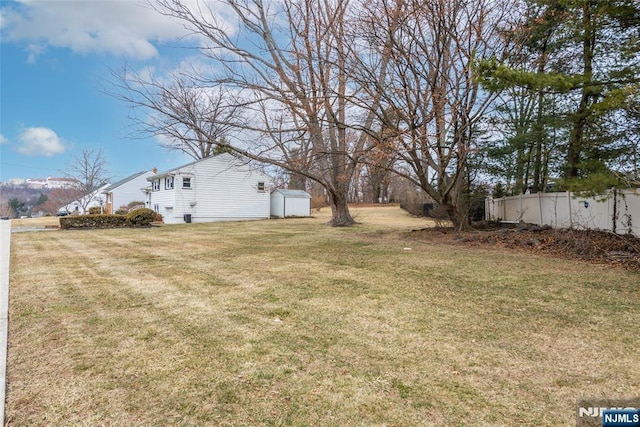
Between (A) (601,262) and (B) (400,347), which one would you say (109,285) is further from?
(A) (601,262)

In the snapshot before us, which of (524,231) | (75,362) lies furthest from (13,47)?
(524,231)

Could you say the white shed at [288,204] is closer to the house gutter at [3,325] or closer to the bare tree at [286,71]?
the bare tree at [286,71]

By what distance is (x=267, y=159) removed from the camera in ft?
47.0

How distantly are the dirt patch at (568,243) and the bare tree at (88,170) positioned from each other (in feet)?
112

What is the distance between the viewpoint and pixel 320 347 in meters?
3.08

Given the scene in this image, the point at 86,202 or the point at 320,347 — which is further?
the point at 86,202

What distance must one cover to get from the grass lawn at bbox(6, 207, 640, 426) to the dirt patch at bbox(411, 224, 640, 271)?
1.18 m

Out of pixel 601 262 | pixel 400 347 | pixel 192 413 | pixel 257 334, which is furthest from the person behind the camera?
pixel 601 262

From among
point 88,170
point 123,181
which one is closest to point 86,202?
point 88,170

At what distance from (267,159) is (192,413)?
→ 41.8 ft

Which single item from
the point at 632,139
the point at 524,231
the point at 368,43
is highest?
the point at 368,43

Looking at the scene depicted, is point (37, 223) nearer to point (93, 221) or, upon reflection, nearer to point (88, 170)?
point (88, 170)

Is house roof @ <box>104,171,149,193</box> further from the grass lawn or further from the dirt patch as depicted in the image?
the dirt patch

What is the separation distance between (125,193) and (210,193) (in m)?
18.1
